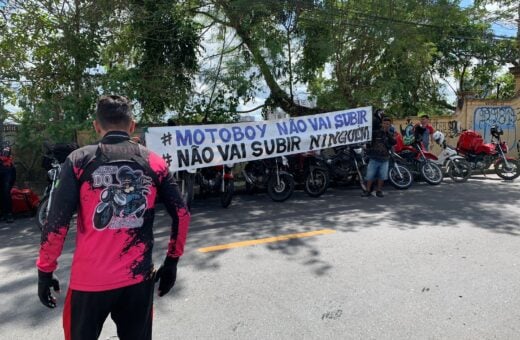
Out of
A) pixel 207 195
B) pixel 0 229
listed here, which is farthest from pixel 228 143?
pixel 0 229

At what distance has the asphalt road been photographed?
11.8 ft

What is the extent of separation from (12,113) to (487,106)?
14.8 meters

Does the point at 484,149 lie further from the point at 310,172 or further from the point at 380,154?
the point at 310,172

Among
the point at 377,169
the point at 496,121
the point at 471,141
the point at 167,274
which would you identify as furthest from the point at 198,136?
the point at 496,121

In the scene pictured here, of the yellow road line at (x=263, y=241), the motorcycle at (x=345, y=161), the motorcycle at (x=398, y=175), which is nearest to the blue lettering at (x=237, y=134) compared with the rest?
the motorcycle at (x=345, y=161)

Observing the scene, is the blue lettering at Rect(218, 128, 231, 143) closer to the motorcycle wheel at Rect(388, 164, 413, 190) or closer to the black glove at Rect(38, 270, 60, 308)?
the motorcycle wheel at Rect(388, 164, 413, 190)

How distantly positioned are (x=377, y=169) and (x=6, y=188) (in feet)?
22.9

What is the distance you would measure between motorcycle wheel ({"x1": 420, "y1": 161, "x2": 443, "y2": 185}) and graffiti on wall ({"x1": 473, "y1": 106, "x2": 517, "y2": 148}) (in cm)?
612

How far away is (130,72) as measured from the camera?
1016 cm

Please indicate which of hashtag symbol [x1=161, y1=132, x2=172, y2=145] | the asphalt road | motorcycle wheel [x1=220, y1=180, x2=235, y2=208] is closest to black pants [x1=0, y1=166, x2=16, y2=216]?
the asphalt road

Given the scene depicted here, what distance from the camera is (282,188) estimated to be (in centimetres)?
930

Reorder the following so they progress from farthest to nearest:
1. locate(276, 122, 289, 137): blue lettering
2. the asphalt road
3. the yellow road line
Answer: locate(276, 122, 289, 137): blue lettering < the yellow road line < the asphalt road

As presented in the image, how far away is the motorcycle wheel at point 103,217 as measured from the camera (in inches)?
86.3

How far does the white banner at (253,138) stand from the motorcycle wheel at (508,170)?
420 centimetres
